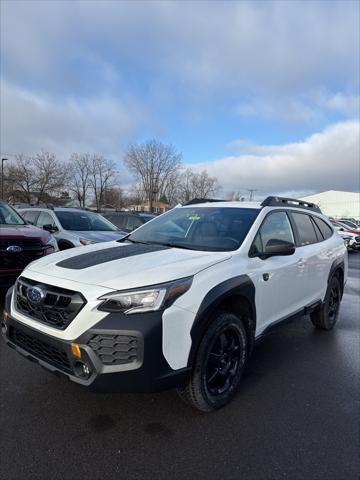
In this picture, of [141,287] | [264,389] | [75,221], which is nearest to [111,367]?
[141,287]

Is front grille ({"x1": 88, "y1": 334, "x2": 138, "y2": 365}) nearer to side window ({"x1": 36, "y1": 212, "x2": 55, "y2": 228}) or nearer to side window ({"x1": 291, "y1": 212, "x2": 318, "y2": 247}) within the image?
side window ({"x1": 291, "y1": 212, "x2": 318, "y2": 247})

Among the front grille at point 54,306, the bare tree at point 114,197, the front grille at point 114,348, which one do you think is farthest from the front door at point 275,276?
the bare tree at point 114,197

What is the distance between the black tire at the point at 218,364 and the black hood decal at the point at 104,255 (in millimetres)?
944

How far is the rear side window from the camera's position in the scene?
15.9 ft

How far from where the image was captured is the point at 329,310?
495 cm

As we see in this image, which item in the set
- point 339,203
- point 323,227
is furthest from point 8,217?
point 339,203

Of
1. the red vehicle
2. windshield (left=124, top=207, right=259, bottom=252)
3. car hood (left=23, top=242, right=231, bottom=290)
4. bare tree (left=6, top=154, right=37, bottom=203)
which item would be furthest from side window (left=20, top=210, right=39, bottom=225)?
bare tree (left=6, top=154, right=37, bottom=203)

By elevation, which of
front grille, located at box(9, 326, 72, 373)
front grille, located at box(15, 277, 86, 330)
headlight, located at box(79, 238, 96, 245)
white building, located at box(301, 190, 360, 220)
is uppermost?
white building, located at box(301, 190, 360, 220)

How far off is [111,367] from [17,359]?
1892 millimetres

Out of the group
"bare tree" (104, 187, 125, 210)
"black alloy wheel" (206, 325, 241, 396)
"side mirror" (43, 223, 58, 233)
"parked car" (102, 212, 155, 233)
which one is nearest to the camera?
"black alloy wheel" (206, 325, 241, 396)

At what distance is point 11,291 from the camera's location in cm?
306

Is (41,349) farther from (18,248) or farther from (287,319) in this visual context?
(18,248)

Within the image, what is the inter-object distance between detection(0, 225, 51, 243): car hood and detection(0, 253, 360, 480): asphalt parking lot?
2021mm

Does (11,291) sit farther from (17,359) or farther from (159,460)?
(159,460)
